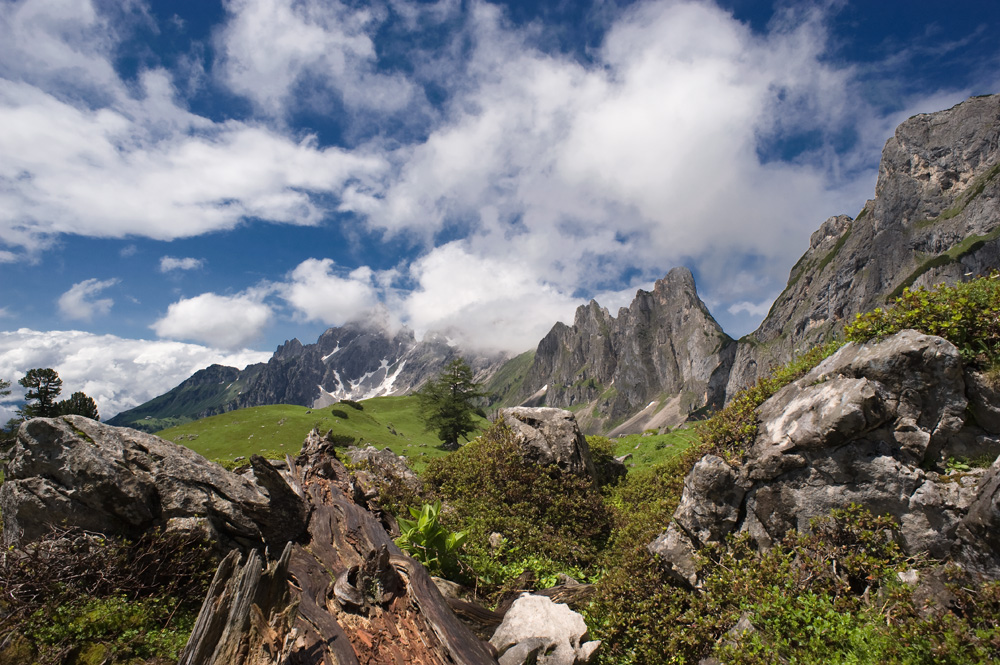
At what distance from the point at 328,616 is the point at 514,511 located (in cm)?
832

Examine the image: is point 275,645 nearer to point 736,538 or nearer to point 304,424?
point 736,538

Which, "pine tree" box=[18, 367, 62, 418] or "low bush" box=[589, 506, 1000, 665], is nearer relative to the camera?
"low bush" box=[589, 506, 1000, 665]

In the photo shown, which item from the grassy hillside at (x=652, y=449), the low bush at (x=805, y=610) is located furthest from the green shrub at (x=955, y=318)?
the grassy hillside at (x=652, y=449)

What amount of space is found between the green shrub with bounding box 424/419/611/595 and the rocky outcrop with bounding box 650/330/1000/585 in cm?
459

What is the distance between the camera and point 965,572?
590 centimetres

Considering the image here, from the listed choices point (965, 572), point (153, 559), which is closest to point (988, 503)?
point (965, 572)

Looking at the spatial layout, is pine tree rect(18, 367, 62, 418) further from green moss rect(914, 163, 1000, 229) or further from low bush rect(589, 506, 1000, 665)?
green moss rect(914, 163, 1000, 229)

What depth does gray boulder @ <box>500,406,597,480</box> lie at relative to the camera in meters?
16.2

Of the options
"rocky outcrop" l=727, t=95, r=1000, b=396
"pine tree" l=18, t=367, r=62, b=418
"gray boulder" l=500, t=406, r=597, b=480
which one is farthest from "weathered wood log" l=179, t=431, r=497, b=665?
"rocky outcrop" l=727, t=95, r=1000, b=396

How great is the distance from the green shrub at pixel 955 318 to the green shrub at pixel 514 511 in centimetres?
944

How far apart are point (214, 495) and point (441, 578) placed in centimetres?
575

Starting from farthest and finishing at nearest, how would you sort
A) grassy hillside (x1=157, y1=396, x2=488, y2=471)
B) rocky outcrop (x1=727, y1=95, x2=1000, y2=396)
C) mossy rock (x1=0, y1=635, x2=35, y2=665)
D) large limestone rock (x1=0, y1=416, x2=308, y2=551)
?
rocky outcrop (x1=727, y1=95, x2=1000, y2=396), grassy hillside (x1=157, y1=396, x2=488, y2=471), large limestone rock (x1=0, y1=416, x2=308, y2=551), mossy rock (x1=0, y1=635, x2=35, y2=665)

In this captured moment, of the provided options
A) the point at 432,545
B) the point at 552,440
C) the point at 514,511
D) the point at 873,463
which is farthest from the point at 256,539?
the point at 873,463

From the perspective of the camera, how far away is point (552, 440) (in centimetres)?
1652
